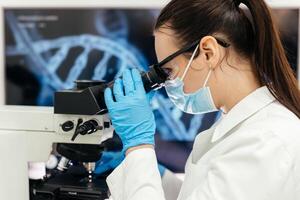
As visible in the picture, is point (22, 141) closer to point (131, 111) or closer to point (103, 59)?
point (131, 111)

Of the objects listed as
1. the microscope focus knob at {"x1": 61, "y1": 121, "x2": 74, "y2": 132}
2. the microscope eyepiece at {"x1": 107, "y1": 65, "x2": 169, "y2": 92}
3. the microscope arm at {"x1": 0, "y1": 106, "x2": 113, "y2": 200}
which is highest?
the microscope eyepiece at {"x1": 107, "y1": 65, "x2": 169, "y2": 92}

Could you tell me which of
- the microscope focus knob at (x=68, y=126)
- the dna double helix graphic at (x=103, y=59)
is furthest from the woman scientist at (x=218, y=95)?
the dna double helix graphic at (x=103, y=59)

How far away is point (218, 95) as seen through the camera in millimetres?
1029

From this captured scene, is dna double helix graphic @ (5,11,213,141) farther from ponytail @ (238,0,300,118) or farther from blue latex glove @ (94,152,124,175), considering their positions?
ponytail @ (238,0,300,118)

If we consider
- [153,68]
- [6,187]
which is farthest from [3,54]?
[153,68]

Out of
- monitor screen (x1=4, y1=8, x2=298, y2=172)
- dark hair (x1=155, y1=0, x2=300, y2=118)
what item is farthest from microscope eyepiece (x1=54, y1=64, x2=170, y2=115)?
monitor screen (x1=4, y1=8, x2=298, y2=172)

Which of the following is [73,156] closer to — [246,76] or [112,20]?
[246,76]

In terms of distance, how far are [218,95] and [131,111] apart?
0.80ft

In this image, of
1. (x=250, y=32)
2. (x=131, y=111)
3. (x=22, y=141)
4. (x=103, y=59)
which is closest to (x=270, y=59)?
(x=250, y=32)

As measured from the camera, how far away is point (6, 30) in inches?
90.0

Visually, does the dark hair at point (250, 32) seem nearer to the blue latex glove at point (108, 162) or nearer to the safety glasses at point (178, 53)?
the safety glasses at point (178, 53)

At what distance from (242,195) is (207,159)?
0.19 meters

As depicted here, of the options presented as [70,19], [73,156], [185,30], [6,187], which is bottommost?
[6,187]

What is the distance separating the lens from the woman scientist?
85 cm
